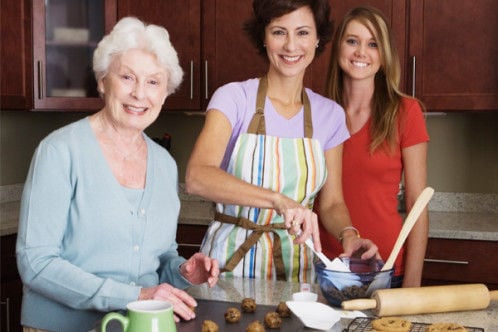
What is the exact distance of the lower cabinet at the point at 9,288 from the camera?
2.86m

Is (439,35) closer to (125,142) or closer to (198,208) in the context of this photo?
(198,208)

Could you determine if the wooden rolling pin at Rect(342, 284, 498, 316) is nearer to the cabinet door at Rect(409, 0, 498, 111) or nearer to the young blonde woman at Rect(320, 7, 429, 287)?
the young blonde woman at Rect(320, 7, 429, 287)

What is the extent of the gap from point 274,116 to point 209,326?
0.85m

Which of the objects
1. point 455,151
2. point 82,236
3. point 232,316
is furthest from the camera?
point 455,151

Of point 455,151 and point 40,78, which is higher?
point 40,78

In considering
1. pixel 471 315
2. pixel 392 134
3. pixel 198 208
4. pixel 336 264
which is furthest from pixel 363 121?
pixel 198 208

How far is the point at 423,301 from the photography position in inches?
56.9

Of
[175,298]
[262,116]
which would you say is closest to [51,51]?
[262,116]

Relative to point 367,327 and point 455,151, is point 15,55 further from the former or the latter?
point 367,327

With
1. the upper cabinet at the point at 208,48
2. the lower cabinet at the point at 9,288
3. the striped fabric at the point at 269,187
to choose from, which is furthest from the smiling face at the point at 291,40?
the lower cabinet at the point at 9,288

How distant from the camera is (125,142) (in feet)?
5.33

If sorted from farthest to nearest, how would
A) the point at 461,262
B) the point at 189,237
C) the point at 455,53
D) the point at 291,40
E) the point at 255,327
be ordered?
the point at 189,237 → the point at 455,53 → the point at 461,262 → the point at 291,40 → the point at 255,327

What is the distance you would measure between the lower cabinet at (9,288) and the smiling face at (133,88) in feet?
4.92

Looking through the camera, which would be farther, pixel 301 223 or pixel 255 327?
pixel 301 223
